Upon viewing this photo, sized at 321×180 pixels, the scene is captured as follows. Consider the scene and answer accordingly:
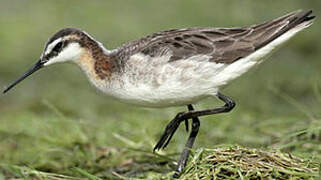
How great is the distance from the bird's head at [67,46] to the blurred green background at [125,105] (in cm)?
39

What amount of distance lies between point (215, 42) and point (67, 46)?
1186 millimetres

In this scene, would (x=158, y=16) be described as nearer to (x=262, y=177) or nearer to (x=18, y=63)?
(x=18, y=63)

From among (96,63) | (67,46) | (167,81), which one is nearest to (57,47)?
(67,46)

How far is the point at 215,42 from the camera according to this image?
519 cm

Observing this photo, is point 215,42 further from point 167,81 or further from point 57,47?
point 57,47

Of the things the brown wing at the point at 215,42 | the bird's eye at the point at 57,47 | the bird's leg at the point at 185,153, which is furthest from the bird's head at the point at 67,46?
the bird's leg at the point at 185,153

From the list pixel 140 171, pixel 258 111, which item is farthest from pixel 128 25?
pixel 140 171

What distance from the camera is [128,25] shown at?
12.3m

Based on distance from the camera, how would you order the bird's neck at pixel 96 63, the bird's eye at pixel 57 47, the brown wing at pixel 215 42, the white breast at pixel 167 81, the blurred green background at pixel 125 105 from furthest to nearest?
the blurred green background at pixel 125 105 < the bird's eye at pixel 57 47 < the bird's neck at pixel 96 63 < the brown wing at pixel 215 42 < the white breast at pixel 167 81

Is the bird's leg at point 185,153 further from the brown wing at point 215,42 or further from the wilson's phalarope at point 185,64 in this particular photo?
the brown wing at point 215,42

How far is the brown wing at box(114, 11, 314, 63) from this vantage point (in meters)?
5.11

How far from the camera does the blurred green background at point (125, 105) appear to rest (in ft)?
20.5

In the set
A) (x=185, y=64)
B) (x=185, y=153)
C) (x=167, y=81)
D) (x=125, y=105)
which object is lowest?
(x=185, y=153)

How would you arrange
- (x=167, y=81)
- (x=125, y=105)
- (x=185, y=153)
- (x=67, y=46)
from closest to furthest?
1. (x=167, y=81)
2. (x=185, y=153)
3. (x=67, y=46)
4. (x=125, y=105)
